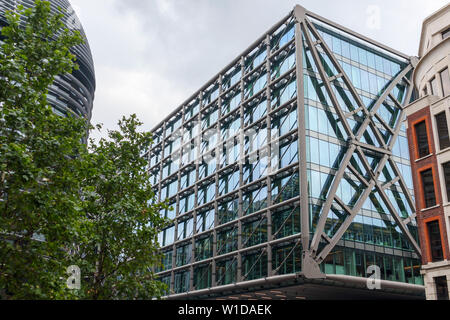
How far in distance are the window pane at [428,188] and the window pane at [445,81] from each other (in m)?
5.74

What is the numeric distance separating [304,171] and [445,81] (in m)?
14.9

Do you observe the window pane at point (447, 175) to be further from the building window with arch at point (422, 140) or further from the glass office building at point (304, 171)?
the glass office building at point (304, 171)

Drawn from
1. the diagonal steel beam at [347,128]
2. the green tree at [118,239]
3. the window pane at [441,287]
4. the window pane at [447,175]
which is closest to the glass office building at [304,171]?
the diagonal steel beam at [347,128]

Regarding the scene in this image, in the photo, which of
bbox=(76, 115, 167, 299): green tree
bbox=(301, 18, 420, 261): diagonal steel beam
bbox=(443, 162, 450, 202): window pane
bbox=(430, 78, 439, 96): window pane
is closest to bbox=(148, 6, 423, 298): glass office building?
bbox=(301, 18, 420, 261): diagonal steel beam

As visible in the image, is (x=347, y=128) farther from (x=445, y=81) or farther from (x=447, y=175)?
(x=447, y=175)

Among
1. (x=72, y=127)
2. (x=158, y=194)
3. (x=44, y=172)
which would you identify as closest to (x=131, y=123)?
(x=72, y=127)

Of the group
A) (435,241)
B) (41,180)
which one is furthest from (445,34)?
(41,180)

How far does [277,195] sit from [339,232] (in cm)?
712

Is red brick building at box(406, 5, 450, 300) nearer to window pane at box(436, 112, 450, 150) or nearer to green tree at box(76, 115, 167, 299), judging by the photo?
window pane at box(436, 112, 450, 150)

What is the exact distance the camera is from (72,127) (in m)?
18.4

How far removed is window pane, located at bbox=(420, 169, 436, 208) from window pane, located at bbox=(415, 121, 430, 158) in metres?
1.47

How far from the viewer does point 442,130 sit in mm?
32188

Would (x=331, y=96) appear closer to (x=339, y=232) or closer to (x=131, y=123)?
(x=339, y=232)

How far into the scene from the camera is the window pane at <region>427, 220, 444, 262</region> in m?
30.4
